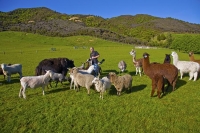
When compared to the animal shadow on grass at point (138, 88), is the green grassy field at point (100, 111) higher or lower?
lower

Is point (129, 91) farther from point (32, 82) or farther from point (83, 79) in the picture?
point (32, 82)

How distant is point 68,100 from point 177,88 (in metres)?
7.45

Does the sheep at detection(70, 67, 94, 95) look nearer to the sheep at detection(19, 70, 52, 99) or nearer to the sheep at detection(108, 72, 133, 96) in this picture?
the sheep at detection(108, 72, 133, 96)

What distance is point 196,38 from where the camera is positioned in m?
57.6

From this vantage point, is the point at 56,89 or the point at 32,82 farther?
the point at 56,89

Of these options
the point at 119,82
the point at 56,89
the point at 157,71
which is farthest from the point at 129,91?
the point at 56,89

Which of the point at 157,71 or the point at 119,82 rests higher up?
the point at 157,71

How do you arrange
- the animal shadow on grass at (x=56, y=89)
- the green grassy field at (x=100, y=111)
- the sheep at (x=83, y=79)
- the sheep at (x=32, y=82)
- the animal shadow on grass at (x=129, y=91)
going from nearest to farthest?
1. the green grassy field at (x=100, y=111)
2. the sheep at (x=32, y=82)
3. the sheep at (x=83, y=79)
4. the animal shadow on grass at (x=129, y=91)
5. the animal shadow on grass at (x=56, y=89)

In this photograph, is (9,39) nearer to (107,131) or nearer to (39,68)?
(39,68)

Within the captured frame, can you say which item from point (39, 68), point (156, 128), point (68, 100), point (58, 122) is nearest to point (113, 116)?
point (156, 128)

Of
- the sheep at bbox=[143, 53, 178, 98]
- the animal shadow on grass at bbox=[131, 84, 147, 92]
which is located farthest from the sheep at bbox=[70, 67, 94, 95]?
the sheep at bbox=[143, 53, 178, 98]

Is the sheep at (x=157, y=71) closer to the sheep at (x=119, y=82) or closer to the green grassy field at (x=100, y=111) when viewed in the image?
the green grassy field at (x=100, y=111)

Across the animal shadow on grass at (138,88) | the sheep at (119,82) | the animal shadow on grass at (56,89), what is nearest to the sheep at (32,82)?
the animal shadow on grass at (56,89)

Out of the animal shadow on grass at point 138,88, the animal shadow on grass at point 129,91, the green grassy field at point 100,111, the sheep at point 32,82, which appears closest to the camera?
the green grassy field at point 100,111
